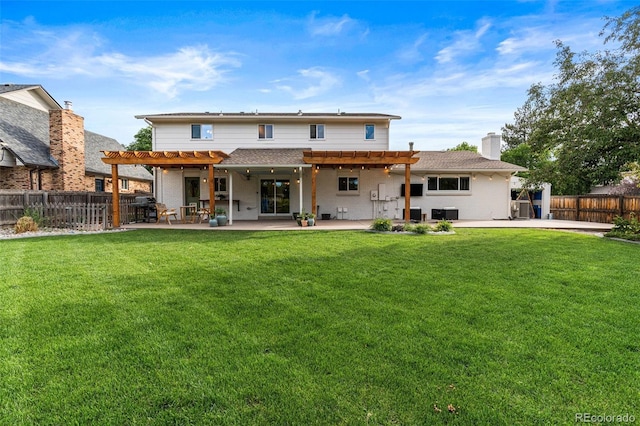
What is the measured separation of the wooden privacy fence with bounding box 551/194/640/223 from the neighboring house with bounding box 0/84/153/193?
2733cm

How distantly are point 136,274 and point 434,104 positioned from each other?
17776 mm

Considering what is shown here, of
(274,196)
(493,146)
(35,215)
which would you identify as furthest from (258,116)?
(493,146)

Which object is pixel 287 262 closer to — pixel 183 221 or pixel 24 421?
pixel 24 421

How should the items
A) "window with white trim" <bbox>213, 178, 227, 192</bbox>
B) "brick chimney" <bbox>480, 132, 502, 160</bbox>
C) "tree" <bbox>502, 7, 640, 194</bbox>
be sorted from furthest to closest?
1. "brick chimney" <bbox>480, 132, 502, 160</bbox>
2. "window with white trim" <bbox>213, 178, 227, 192</bbox>
3. "tree" <bbox>502, 7, 640, 194</bbox>

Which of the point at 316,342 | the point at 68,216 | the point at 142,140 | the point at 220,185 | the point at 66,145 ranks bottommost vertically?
the point at 316,342

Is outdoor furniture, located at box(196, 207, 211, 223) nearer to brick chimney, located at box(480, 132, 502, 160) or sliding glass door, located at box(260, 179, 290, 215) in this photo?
sliding glass door, located at box(260, 179, 290, 215)

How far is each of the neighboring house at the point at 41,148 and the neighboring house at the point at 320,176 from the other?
4411 mm

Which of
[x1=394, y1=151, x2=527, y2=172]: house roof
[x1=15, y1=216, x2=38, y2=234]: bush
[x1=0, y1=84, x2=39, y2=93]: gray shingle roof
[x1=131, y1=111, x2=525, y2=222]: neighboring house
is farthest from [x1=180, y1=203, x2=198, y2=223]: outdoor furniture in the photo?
[x1=0, y1=84, x2=39, y2=93]: gray shingle roof

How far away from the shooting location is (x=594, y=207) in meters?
16.2

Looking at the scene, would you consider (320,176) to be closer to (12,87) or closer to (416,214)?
(416,214)

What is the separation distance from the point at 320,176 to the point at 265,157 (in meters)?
3.37

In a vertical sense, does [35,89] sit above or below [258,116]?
above

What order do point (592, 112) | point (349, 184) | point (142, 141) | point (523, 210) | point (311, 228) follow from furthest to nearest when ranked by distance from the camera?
1. point (142, 141)
2. point (523, 210)
3. point (349, 184)
4. point (311, 228)
5. point (592, 112)

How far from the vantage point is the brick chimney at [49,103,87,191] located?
1562cm
